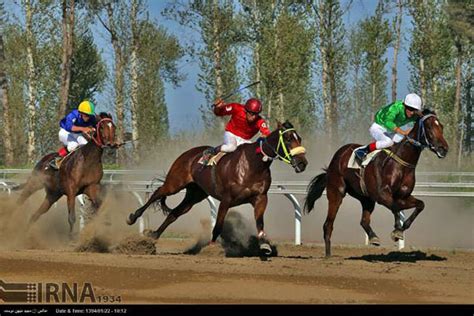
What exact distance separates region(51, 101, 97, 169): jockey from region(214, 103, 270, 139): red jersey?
8.55ft

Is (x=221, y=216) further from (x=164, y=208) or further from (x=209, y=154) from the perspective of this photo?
(x=164, y=208)

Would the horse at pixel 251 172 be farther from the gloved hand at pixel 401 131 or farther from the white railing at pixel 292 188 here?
the white railing at pixel 292 188

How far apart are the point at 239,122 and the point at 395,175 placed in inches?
88.4

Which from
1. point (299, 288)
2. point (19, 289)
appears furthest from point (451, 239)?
point (19, 289)

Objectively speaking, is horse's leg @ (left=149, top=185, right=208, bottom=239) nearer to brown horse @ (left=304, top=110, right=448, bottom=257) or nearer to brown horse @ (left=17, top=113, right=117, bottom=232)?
brown horse @ (left=17, top=113, right=117, bottom=232)

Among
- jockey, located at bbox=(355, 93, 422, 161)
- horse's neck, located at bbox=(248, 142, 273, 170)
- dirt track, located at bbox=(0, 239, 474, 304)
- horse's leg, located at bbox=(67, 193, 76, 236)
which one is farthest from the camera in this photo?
horse's leg, located at bbox=(67, 193, 76, 236)

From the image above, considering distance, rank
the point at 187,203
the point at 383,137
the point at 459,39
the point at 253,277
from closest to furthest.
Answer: the point at 253,277 → the point at 383,137 → the point at 187,203 → the point at 459,39

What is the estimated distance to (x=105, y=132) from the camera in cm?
1388

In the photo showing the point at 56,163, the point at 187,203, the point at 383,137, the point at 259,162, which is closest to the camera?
the point at 259,162

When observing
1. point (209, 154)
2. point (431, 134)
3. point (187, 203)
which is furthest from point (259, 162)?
Answer: point (431, 134)

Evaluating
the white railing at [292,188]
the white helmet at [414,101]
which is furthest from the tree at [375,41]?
the white helmet at [414,101]

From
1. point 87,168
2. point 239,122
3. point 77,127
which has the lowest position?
point 87,168

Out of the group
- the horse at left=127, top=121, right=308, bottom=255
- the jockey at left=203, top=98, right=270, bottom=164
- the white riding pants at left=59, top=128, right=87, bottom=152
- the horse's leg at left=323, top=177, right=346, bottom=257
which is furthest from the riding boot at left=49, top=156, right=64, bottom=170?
the horse's leg at left=323, top=177, right=346, bottom=257

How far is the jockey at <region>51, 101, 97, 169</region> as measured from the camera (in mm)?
14492
